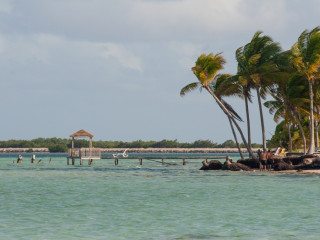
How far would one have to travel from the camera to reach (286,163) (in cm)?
4138

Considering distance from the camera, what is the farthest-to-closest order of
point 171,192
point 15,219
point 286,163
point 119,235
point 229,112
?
point 229,112
point 286,163
point 171,192
point 15,219
point 119,235

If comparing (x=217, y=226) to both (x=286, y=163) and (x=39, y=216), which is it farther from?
(x=286, y=163)

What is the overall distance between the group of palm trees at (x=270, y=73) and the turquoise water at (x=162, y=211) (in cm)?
1339

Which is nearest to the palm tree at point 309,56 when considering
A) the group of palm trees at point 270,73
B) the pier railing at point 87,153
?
the group of palm trees at point 270,73

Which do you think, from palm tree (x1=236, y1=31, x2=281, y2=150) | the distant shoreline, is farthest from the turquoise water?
the distant shoreline

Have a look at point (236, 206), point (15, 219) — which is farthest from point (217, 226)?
point (15, 219)

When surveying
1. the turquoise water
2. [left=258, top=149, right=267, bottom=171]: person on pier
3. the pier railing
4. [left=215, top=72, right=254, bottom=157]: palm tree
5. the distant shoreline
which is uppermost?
[left=215, top=72, right=254, bottom=157]: palm tree

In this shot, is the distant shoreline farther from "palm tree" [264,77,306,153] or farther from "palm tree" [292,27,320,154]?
"palm tree" [292,27,320,154]

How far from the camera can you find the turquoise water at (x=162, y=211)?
14.5m

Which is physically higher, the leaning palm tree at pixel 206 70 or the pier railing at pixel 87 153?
the leaning palm tree at pixel 206 70

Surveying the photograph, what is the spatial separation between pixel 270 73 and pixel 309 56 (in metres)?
3.31

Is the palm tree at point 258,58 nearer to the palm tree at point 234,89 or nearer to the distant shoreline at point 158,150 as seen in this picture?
the palm tree at point 234,89

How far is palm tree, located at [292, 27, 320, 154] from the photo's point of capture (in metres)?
39.7

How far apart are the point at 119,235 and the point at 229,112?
1282 inches
